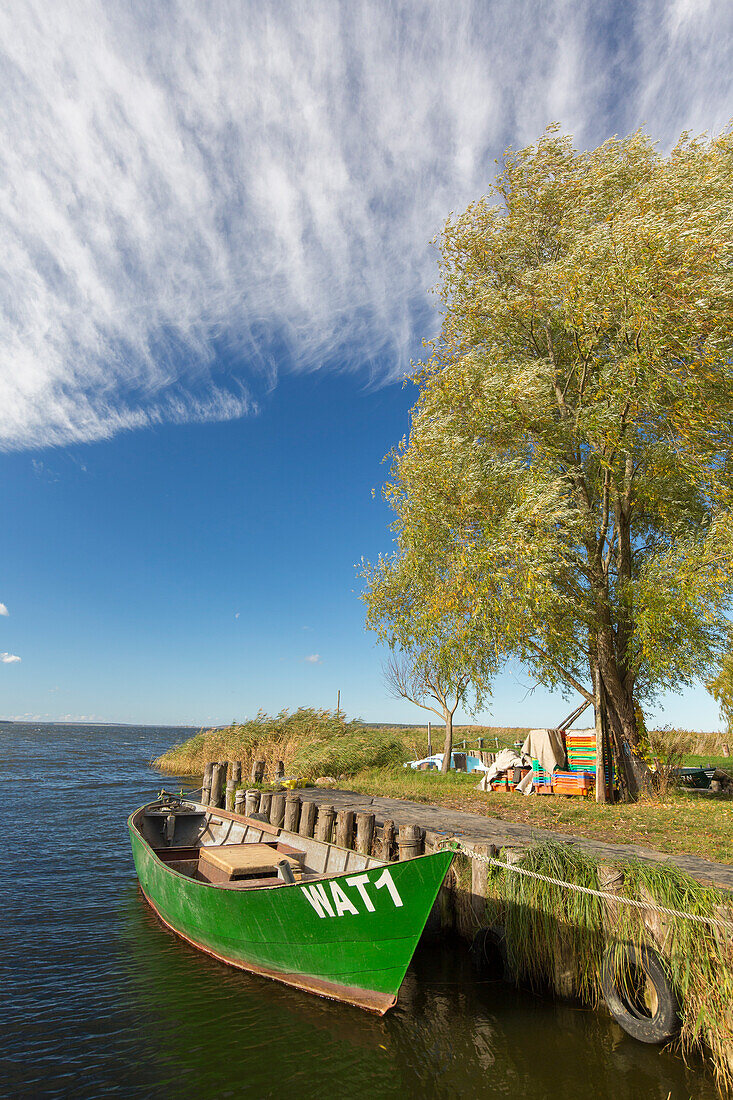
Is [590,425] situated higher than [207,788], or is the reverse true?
[590,425]

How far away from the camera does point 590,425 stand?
1354cm

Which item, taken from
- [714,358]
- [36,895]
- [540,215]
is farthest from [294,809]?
[540,215]

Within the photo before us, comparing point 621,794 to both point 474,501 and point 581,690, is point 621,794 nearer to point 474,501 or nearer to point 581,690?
point 581,690

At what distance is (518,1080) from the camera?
556 cm

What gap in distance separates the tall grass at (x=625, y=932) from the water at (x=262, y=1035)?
36 centimetres

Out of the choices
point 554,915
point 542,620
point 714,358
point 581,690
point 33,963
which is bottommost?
point 33,963

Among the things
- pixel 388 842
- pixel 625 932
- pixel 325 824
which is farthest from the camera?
pixel 325 824

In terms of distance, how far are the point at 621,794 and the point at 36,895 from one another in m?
13.5

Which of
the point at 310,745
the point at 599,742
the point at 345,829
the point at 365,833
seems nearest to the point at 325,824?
the point at 345,829

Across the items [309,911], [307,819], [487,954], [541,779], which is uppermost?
[541,779]

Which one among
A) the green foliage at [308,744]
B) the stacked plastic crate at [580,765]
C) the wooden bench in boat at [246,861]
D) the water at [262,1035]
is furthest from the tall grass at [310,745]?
the water at [262,1035]

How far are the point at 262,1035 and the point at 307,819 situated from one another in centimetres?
426

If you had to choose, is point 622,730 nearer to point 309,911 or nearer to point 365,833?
point 365,833

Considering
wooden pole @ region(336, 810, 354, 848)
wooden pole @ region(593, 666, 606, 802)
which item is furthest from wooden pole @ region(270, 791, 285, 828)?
wooden pole @ region(593, 666, 606, 802)
